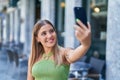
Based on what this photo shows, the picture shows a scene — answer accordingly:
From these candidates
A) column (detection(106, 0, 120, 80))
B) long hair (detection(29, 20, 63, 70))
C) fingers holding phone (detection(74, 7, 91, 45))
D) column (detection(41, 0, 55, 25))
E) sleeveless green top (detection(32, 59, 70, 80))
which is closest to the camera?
fingers holding phone (detection(74, 7, 91, 45))

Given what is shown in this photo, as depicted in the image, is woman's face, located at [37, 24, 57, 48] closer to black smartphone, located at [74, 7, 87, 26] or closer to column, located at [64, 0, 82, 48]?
black smartphone, located at [74, 7, 87, 26]

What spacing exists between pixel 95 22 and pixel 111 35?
467 cm

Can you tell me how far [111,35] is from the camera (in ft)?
22.4

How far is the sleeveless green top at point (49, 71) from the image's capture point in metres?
2.82

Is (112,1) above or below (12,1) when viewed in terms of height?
above

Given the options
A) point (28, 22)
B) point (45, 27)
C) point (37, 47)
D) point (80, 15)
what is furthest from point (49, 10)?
point (80, 15)

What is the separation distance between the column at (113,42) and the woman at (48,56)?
12.4ft

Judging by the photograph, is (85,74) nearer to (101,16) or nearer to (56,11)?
(101,16)

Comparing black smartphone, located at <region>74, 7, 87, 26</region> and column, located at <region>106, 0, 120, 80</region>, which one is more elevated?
black smartphone, located at <region>74, 7, 87, 26</region>

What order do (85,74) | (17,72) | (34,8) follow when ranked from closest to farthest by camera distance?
(85,74) < (17,72) < (34,8)

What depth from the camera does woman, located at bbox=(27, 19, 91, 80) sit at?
2826 millimetres

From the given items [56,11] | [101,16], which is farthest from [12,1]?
[101,16]

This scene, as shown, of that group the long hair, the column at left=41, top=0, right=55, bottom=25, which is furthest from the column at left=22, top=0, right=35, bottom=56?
the long hair

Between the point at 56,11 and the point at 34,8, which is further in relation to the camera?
the point at 34,8
